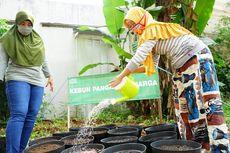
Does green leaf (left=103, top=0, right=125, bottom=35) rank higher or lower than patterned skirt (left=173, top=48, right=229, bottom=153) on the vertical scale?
higher

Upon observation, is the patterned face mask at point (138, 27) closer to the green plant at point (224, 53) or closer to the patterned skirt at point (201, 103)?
the patterned skirt at point (201, 103)

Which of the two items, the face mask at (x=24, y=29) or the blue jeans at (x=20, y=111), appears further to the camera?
the face mask at (x=24, y=29)

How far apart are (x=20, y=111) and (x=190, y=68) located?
1.44 metres

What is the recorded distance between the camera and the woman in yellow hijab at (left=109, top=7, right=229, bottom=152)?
2098mm

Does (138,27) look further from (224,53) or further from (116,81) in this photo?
(224,53)

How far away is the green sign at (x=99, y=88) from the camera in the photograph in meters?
3.61

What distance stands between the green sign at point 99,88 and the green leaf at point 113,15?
125 cm

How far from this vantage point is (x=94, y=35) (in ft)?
21.0

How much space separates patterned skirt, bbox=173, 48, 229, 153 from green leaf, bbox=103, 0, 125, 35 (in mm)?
2545

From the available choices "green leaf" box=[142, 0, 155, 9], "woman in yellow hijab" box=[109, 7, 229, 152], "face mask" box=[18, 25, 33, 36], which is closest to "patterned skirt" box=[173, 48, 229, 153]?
"woman in yellow hijab" box=[109, 7, 229, 152]

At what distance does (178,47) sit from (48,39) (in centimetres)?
405

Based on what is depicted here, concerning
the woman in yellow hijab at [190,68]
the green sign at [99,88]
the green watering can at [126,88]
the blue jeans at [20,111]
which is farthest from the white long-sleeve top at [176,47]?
the green sign at [99,88]

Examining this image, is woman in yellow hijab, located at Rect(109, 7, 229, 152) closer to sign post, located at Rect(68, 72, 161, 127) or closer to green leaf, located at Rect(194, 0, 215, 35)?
sign post, located at Rect(68, 72, 161, 127)

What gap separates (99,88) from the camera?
3.76m
